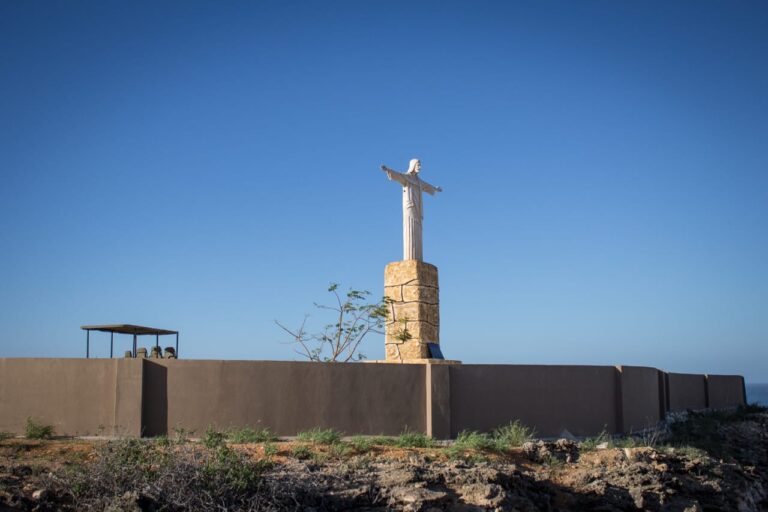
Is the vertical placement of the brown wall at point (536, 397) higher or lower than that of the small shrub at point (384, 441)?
higher

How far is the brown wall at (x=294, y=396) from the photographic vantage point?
13.2 m

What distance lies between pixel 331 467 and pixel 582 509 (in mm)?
3756

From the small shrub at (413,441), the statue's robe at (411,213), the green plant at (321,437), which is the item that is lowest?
the small shrub at (413,441)

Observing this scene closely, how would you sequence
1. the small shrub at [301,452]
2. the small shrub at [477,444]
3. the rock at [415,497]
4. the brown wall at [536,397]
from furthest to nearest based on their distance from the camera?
the brown wall at [536,397], the small shrub at [477,444], the small shrub at [301,452], the rock at [415,497]

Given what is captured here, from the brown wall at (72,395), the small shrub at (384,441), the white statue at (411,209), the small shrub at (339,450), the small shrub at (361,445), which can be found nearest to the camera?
the small shrub at (339,450)

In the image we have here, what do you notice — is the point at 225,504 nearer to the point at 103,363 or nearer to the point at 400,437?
the point at 400,437

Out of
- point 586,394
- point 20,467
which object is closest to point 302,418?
point 20,467

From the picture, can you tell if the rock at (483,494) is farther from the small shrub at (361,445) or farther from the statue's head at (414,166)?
the statue's head at (414,166)

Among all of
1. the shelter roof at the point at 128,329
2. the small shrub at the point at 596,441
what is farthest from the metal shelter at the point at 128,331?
the small shrub at the point at 596,441

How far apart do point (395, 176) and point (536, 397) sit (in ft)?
22.6

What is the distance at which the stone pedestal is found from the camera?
18.0 metres

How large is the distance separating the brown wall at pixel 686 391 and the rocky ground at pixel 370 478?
6.31 m

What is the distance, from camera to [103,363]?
13289 millimetres

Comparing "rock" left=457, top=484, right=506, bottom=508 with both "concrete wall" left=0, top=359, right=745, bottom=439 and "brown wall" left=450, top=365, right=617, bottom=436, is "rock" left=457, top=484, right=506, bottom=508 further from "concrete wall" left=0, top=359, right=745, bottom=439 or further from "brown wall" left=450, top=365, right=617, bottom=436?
"brown wall" left=450, top=365, right=617, bottom=436
